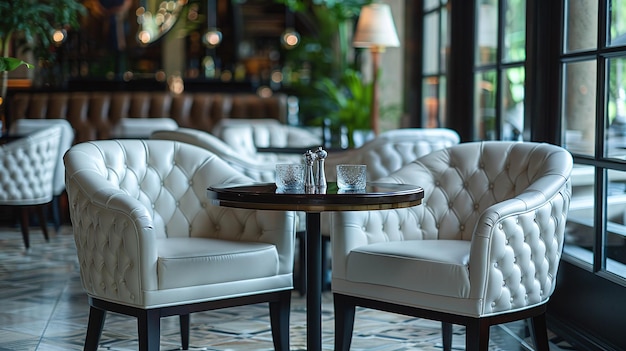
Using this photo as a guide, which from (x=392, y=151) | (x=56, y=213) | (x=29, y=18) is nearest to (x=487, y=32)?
(x=392, y=151)

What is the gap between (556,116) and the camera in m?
3.99

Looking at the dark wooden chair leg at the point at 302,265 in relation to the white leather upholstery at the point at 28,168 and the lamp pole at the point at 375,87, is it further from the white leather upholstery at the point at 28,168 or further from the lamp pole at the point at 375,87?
the white leather upholstery at the point at 28,168

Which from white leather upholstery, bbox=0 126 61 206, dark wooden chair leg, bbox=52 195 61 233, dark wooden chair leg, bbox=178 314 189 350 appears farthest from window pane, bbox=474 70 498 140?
dark wooden chair leg, bbox=52 195 61 233

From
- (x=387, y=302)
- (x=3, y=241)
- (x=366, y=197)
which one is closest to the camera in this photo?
(x=366, y=197)

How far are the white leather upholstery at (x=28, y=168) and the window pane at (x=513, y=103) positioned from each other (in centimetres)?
339

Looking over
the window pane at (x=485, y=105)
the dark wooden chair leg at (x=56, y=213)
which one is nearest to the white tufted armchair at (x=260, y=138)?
the window pane at (x=485, y=105)

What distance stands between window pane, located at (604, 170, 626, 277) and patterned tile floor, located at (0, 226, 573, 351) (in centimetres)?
42

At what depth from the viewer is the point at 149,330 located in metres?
2.97

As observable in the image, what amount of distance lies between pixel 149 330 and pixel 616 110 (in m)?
1.92

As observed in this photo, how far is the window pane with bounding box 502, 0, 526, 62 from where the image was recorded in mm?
4367

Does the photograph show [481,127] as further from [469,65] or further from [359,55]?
[359,55]

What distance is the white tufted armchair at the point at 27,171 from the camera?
6.30 metres

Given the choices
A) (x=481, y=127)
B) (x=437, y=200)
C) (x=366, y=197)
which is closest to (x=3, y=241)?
(x=481, y=127)

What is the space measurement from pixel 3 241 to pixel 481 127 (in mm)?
3689
